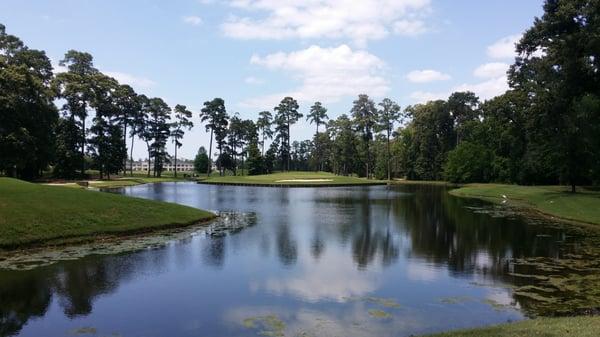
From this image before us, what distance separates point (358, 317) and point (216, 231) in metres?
15.4

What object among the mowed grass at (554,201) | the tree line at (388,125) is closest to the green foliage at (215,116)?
the tree line at (388,125)

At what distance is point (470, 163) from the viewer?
279 ft

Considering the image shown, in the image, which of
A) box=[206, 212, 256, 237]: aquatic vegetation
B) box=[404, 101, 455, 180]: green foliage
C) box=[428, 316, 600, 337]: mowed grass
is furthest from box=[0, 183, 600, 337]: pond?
box=[404, 101, 455, 180]: green foliage

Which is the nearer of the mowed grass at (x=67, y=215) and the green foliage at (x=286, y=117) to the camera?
the mowed grass at (x=67, y=215)

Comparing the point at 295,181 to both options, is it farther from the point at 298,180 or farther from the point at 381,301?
the point at 381,301

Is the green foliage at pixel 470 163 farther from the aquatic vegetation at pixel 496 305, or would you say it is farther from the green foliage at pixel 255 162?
the aquatic vegetation at pixel 496 305

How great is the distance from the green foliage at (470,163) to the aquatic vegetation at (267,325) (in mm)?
78403

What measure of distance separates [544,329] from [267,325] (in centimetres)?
593

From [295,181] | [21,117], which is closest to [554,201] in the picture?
[295,181]

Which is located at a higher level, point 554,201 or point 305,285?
point 554,201

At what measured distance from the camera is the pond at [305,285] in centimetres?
1106

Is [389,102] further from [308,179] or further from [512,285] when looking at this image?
[512,285]

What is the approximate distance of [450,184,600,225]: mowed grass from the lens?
108 feet

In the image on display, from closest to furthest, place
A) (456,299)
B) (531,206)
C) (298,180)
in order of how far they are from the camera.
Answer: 1. (456,299)
2. (531,206)
3. (298,180)
